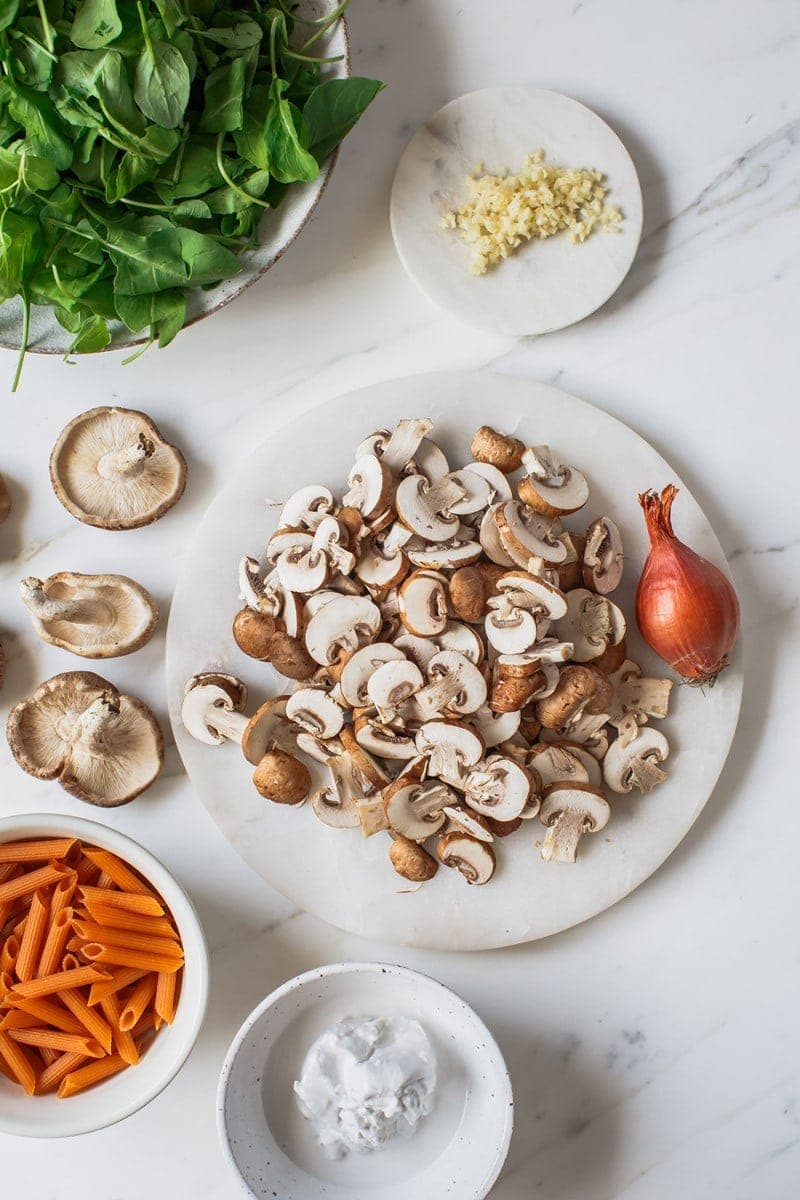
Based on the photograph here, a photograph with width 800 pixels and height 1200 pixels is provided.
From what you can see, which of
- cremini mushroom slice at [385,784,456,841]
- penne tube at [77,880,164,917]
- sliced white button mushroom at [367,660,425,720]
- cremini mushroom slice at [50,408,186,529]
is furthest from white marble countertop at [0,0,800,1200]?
sliced white button mushroom at [367,660,425,720]

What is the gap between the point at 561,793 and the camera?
1.49 meters

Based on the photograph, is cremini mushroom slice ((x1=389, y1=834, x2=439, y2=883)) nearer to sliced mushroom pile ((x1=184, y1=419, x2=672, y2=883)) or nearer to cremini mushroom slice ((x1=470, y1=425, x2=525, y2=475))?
sliced mushroom pile ((x1=184, y1=419, x2=672, y2=883))

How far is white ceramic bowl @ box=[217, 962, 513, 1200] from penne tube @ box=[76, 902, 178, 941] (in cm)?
19

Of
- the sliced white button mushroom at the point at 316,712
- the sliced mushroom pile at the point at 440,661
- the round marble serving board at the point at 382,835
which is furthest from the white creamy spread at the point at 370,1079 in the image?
the sliced white button mushroom at the point at 316,712

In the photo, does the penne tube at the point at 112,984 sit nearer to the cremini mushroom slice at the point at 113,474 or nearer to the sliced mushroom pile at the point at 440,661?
the sliced mushroom pile at the point at 440,661

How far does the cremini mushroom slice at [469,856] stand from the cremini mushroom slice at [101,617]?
1.95 ft

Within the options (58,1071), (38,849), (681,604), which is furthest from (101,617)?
(681,604)

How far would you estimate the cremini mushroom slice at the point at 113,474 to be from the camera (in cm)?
158

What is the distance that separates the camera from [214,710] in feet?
4.98

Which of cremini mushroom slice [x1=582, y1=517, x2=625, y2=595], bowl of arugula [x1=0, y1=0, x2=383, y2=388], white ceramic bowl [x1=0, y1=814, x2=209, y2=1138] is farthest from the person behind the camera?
cremini mushroom slice [x1=582, y1=517, x2=625, y2=595]

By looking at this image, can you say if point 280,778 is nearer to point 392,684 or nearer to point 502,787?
point 392,684

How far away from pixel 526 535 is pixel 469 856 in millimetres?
504

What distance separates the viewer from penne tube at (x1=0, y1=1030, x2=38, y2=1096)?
1451 millimetres

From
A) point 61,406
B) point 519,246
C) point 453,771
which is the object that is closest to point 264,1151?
point 453,771
